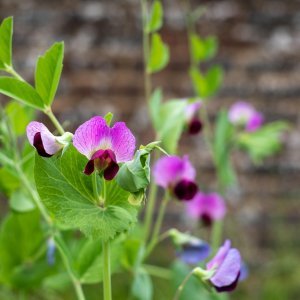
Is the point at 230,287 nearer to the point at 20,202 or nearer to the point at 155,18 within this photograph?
the point at 20,202

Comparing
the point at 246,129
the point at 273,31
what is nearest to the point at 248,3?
the point at 273,31

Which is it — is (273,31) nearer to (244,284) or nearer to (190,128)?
(244,284)

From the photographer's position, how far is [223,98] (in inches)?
97.0

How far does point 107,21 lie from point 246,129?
1.42 meters

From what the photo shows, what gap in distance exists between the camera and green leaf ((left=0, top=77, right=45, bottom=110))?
1.80ft

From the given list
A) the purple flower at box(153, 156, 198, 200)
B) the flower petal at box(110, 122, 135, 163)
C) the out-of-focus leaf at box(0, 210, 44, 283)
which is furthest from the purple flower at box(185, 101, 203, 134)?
the flower petal at box(110, 122, 135, 163)

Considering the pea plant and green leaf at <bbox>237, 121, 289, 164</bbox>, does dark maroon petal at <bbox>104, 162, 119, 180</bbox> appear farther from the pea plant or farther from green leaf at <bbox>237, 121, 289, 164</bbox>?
green leaf at <bbox>237, 121, 289, 164</bbox>

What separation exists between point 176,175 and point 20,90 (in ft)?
0.72

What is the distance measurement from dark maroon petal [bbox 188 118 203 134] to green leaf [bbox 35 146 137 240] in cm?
31

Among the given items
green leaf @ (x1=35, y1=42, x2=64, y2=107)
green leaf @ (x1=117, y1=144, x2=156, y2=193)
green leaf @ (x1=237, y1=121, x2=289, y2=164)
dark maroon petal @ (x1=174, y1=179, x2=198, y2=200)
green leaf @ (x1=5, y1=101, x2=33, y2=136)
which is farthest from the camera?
green leaf @ (x1=237, y1=121, x2=289, y2=164)

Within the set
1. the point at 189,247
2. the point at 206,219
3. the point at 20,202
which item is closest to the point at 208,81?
the point at 206,219

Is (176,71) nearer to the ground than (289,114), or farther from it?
farther from it

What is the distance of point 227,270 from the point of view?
1.76ft

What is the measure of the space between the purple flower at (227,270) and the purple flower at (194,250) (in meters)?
0.21
